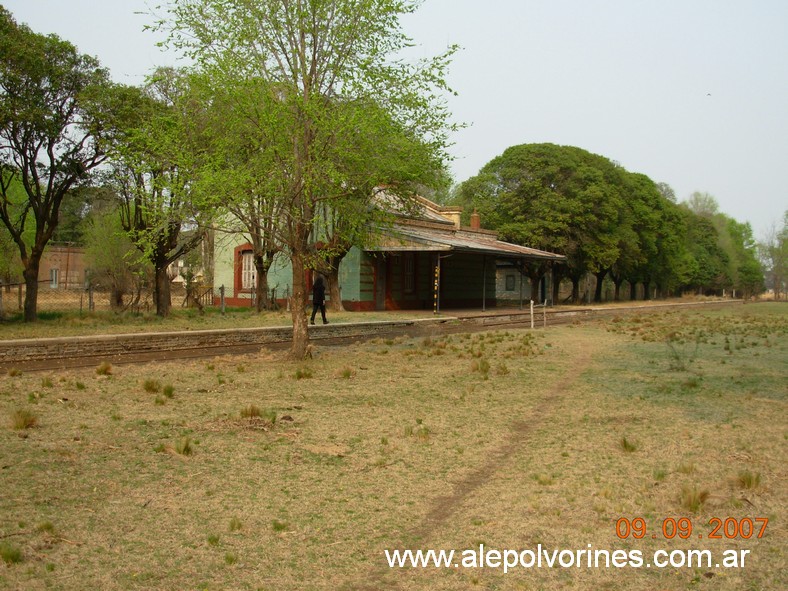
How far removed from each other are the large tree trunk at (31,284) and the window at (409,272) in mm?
17087

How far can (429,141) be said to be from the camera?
16672 mm

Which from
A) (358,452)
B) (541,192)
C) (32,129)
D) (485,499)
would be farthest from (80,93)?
(541,192)

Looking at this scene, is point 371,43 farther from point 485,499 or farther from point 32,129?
point 32,129

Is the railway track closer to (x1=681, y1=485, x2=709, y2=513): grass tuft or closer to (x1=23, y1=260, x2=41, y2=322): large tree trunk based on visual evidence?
(x1=23, y1=260, x2=41, y2=322): large tree trunk

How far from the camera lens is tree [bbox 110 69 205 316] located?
14.1 metres

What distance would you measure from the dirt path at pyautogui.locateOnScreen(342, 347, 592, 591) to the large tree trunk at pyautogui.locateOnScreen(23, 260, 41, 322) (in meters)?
17.0

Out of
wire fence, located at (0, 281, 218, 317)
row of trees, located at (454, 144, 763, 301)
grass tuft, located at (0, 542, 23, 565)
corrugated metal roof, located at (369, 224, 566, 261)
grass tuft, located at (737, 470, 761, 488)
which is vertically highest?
row of trees, located at (454, 144, 763, 301)

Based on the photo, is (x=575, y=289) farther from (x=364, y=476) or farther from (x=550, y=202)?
(x=364, y=476)

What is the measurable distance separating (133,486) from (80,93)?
18949mm

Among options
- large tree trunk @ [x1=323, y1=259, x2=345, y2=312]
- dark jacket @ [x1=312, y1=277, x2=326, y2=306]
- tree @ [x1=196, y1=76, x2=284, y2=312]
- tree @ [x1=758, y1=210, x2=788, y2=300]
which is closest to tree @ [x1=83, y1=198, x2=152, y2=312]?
large tree trunk @ [x1=323, y1=259, x2=345, y2=312]

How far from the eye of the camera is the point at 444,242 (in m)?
32.4

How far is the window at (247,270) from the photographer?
128ft

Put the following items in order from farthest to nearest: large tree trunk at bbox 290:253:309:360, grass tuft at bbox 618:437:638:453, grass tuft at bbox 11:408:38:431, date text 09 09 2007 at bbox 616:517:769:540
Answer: large tree trunk at bbox 290:253:309:360 → grass tuft at bbox 11:408:38:431 → grass tuft at bbox 618:437:638:453 → date text 09 09 2007 at bbox 616:517:769:540

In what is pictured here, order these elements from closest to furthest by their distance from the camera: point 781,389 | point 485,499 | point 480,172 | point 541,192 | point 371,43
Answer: point 485,499, point 781,389, point 371,43, point 541,192, point 480,172
